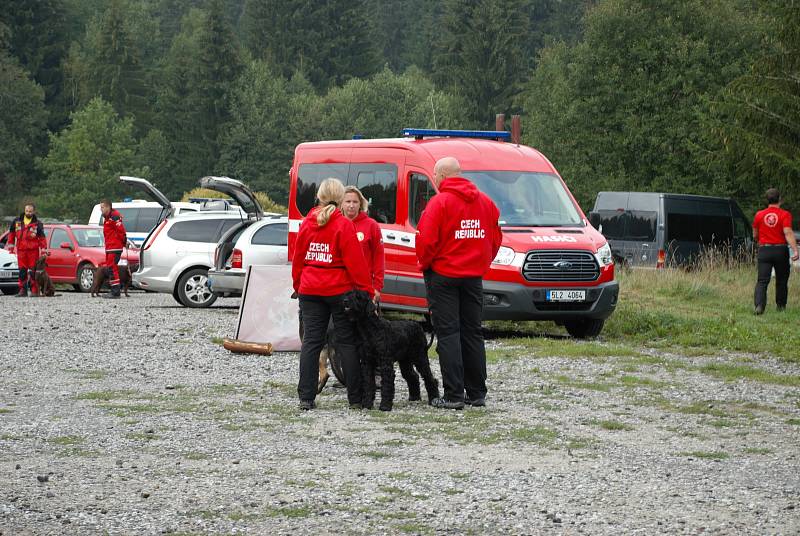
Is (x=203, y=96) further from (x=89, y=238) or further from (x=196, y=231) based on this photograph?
(x=196, y=231)

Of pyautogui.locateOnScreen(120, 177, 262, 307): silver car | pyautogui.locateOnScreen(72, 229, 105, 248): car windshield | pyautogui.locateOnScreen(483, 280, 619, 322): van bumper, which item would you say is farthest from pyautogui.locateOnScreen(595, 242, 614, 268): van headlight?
pyautogui.locateOnScreen(72, 229, 105, 248): car windshield

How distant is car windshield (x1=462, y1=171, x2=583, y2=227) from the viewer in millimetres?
16297

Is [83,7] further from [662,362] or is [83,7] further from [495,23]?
[662,362]

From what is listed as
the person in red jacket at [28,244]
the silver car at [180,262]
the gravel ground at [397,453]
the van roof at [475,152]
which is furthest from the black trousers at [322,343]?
the person in red jacket at [28,244]

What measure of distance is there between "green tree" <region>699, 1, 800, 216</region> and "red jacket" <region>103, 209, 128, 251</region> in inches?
560

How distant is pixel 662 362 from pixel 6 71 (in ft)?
219

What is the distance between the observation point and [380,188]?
17031 mm

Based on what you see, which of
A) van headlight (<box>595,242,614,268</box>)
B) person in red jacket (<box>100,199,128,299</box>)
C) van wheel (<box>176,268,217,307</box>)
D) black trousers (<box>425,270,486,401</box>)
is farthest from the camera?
person in red jacket (<box>100,199,128,299</box>)

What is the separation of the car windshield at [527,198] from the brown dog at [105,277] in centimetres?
1160

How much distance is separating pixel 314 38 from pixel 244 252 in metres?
84.3

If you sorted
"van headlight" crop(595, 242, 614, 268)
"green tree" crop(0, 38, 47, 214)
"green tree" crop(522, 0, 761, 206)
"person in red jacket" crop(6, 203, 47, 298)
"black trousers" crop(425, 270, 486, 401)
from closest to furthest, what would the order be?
"black trousers" crop(425, 270, 486, 401), "van headlight" crop(595, 242, 614, 268), "person in red jacket" crop(6, 203, 47, 298), "green tree" crop(522, 0, 761, 206), "green tree" crop(0, 38, 47, 214)

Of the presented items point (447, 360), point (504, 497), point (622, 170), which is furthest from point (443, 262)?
point (622, 170)

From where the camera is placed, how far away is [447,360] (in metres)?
10.2

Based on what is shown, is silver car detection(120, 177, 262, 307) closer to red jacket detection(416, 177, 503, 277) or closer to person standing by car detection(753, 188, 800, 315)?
person standing by car detection(753, 188, 800, 315)
